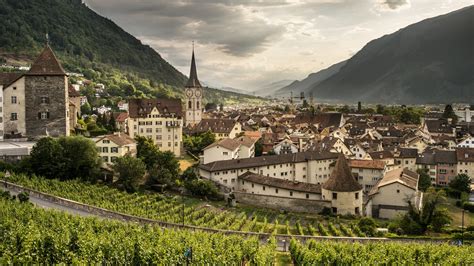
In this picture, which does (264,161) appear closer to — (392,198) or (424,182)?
(392,198)

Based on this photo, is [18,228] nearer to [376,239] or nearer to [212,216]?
[212,216]

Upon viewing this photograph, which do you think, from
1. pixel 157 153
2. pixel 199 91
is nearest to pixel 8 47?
pixel 199 91

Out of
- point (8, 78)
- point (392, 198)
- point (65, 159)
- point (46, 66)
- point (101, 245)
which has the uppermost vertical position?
point (46, 66)

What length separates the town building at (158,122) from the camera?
297 ft

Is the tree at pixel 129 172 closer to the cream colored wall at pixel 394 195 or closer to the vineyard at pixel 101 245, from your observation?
the vineyard at pixel 101 245

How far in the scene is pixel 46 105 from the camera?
67.5 meters

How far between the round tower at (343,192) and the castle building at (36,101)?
40.8 m

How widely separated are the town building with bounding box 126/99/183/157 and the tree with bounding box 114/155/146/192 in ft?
93.5

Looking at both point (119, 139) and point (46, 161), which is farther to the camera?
point (119, 139)

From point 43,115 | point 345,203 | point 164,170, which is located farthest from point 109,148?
point 345,203

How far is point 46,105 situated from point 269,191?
118ft

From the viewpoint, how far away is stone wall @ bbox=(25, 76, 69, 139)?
66.9 m

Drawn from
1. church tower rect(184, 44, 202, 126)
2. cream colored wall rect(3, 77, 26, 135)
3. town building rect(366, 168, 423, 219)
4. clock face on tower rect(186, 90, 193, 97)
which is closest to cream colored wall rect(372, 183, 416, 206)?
town building rect(366, 168, 423, 219)

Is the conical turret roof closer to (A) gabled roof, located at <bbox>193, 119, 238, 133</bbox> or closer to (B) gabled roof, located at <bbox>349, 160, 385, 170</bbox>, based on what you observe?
(A) gabled roof, located at <bbox>193, 119, 238, 133</bbox>
